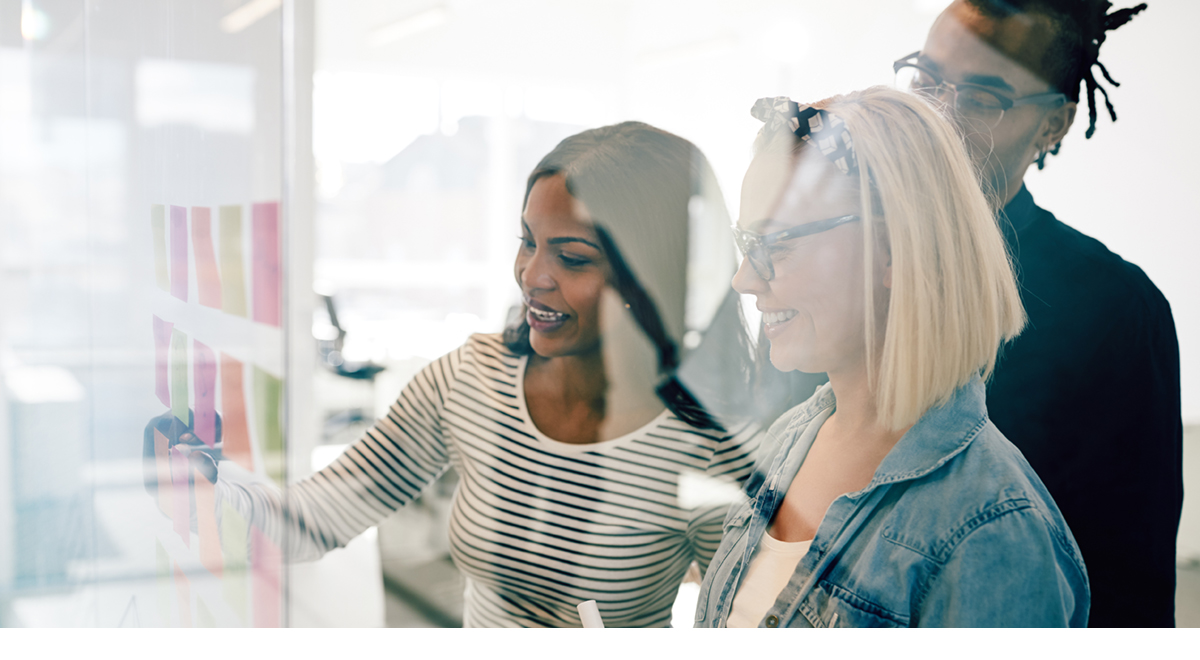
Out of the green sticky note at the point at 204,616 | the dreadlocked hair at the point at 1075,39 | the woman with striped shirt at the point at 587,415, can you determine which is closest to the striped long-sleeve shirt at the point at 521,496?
the woman with striped shirt at the point at 587,415

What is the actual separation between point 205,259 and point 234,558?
0.56 meters

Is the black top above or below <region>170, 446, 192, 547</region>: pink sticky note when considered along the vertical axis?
above

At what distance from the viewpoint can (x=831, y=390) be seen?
3.74ft

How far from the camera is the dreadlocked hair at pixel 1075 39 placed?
3.96 ft

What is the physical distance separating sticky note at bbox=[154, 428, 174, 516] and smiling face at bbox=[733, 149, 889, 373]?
1.08m

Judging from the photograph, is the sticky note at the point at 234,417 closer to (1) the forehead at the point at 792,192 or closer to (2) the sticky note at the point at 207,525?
(2) the sticky note at the point at 207,525

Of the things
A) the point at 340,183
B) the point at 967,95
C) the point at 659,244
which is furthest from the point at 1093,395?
the point at 340,183

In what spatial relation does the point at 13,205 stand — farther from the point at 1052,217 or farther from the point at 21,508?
the point at 1052,217

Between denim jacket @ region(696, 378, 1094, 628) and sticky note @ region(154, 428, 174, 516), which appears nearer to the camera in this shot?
denim jacket @ region(696, 378, 1094, 628)

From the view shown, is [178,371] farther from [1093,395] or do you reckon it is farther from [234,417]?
[1093,395]

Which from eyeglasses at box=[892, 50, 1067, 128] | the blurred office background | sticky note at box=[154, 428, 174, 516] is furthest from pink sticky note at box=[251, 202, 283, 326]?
eyeglasses at box=[892, 50, 1067, 128]

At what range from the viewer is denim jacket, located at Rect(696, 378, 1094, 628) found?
3.07 feet

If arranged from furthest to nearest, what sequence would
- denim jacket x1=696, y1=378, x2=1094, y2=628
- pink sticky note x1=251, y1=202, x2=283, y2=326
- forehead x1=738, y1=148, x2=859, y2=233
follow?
pink sticky note x1=251, y1=202, x2=283, y2=326, forehead x1=738, y1=148, x2=859, y2=233, denim jacket x1=696, y1=378, x2=1094, y2=628

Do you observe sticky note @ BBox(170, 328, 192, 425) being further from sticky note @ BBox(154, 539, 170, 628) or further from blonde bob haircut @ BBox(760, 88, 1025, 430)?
blonde bob haircut @ BBox(760, 88, 1025, 430)
